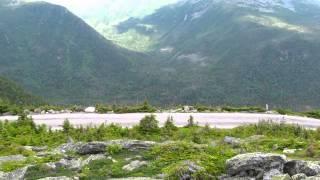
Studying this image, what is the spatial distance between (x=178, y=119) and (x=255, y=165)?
2072 centimetres

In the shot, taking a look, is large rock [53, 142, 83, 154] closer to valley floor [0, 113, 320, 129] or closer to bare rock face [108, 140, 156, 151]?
bare rock face [108, 140, 156, 151]

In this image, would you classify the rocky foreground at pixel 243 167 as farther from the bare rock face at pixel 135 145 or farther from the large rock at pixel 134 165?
the bare rock face at pixel 135 145

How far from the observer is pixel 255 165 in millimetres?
19938

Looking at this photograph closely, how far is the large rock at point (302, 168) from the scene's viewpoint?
62.5ft

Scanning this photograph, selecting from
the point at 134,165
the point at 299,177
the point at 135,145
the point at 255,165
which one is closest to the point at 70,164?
the point at 134,165

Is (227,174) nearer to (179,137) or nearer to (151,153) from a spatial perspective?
(151,153)

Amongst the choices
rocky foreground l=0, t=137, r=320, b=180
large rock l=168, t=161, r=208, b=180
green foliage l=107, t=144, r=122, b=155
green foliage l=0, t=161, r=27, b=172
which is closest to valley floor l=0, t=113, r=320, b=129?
green foliage l=107, t=144, r=122, b=155

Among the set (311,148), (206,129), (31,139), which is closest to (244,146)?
(311,148)

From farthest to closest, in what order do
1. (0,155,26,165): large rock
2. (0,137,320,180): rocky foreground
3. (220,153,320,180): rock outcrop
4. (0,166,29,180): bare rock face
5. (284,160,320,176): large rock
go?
(0,155,26,165): large rock → (0,166,29,180): bare rock face → (220,153,320,180): rock outcrop → (0,137,320,180): rocky foreground → (284,160,320,176): large rock

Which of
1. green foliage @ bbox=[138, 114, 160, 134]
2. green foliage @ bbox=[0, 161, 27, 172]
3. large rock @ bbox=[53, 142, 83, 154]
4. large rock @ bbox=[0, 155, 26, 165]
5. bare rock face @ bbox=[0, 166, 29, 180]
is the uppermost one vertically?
green foliage @ bbox=[138, 114, 160, 134]

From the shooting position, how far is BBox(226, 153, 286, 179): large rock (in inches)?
781

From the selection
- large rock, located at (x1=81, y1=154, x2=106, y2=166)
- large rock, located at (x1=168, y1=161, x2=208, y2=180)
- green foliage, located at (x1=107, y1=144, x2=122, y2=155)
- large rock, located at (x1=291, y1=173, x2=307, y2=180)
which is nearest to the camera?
large rock, located at (x1=291, y1=173, x2=307, y2=180)

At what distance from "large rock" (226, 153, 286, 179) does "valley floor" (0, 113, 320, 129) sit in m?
18.7

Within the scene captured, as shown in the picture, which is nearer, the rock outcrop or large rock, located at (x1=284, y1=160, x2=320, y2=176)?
large rock, located at (x1=284, y1=160, x2=320, y2=176)
